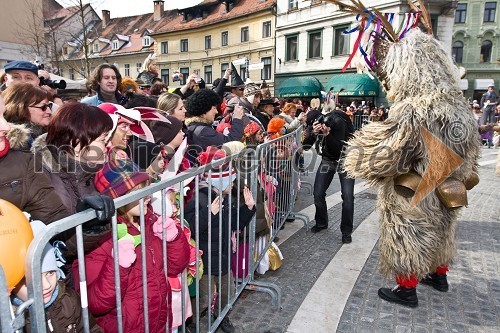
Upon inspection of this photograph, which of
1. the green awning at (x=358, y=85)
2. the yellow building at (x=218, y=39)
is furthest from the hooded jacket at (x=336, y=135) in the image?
the yellow building at (x=218, y=39)

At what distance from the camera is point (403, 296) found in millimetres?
3178

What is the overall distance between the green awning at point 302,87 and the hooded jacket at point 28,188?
83.1 feet

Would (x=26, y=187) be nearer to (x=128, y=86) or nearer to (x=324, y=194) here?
(x=324, y=194)

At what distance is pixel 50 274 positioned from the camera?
4.40ft

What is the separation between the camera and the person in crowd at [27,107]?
2576 mm

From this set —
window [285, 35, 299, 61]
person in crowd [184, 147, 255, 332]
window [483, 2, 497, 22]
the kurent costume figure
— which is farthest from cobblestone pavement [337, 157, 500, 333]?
window [483, 2, 497, 22]

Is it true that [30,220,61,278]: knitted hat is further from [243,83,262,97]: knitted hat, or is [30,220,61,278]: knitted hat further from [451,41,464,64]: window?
[451,41,464,64]: window

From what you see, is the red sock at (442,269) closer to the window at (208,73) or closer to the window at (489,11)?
the window at (208,73)

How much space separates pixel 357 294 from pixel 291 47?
27202mm

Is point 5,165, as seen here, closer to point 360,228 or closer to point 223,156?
point 223,156

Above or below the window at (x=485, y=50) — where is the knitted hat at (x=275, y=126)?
below

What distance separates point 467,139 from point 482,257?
77.1 inches

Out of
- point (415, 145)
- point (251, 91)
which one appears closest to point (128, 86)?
point (251, 91)

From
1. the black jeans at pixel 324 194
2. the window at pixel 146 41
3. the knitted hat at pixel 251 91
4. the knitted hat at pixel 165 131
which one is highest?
the window at pixel 146 41
